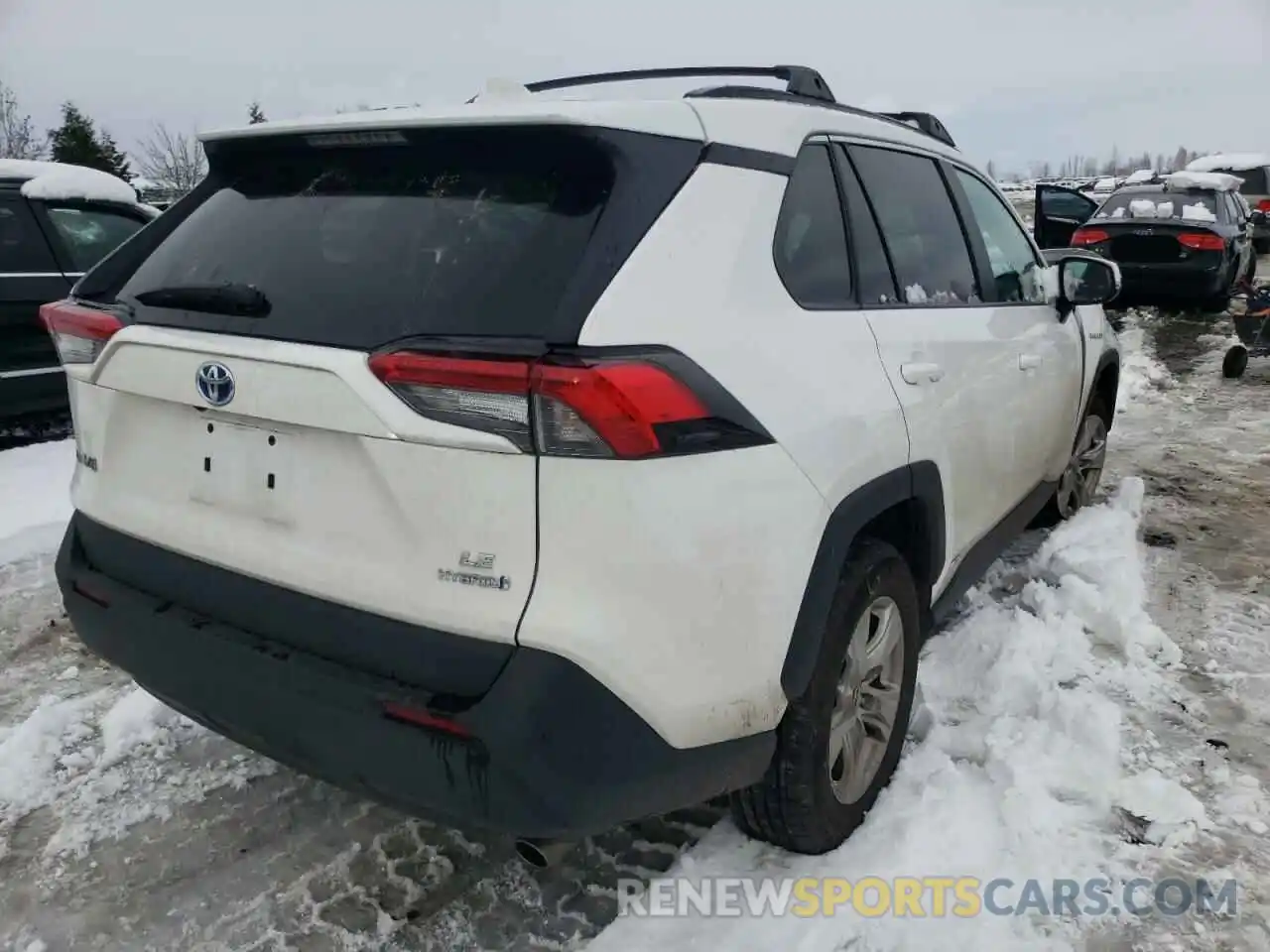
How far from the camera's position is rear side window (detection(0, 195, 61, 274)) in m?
6.13

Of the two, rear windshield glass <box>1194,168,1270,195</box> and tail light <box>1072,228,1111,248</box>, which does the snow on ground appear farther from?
rear windshield glass <box>1194,168,1270,195</box>

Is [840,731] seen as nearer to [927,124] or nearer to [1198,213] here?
[927,124]

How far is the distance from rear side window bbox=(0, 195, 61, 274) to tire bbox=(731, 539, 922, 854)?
5933mm

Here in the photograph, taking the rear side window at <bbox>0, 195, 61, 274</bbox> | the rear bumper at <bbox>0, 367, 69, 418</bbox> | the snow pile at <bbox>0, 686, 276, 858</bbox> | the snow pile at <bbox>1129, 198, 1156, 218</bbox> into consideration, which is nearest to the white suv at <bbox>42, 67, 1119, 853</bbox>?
the snow pile at <bbox>0, 686, 276, 858</bbox>

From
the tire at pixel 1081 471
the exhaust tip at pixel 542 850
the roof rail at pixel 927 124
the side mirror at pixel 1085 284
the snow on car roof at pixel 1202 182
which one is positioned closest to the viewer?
the exhaust tip at pixel 542 850

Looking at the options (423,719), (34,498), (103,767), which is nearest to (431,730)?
(423,719)

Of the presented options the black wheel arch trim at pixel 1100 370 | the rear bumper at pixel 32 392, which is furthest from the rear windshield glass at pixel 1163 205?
the rear bumper at pixel 32 392

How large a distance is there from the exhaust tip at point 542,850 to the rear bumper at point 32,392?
5.32m

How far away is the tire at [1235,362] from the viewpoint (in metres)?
8.63

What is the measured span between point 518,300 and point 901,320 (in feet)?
4.31

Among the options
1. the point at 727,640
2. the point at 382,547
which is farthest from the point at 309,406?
the point at 727,640

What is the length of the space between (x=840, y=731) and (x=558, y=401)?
1.25 m

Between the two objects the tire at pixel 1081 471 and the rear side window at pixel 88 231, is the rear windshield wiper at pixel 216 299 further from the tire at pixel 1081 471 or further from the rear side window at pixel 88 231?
the rear side window at pixel 88 231

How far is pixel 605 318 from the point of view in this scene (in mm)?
Result: 1750
